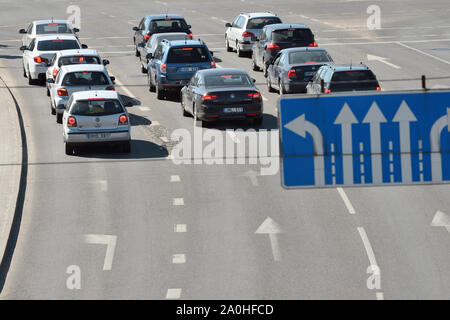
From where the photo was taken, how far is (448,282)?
17.9 m

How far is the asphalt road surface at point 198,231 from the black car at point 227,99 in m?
0.80

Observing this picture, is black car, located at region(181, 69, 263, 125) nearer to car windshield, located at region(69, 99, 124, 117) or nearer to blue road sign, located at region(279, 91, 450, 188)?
car windshield, located at region(69, 99, 124, 117)

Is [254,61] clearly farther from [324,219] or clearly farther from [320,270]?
[320,270]

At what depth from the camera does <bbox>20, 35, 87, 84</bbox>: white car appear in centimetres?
3847

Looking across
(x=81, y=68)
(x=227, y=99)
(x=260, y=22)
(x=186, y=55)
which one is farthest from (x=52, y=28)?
(x=227, y=99)

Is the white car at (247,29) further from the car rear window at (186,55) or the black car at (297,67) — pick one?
the black car at (297,67)

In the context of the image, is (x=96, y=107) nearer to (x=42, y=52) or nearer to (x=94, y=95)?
(x=94, y=95)

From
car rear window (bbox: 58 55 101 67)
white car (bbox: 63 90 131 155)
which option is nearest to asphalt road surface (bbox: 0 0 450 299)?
white car (bbox: 63 90 131 155)

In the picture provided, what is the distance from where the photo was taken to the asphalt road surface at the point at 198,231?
Result: 705 inches

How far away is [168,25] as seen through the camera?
45.0 meters

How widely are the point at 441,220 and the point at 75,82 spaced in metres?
14.2

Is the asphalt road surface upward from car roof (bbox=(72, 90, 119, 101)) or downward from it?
downward

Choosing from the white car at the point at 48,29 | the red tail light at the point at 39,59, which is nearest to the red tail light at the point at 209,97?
the red tail light at the point at 39,59

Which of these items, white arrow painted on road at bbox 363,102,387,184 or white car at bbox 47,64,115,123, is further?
white car at bbox 47,64,115,123
